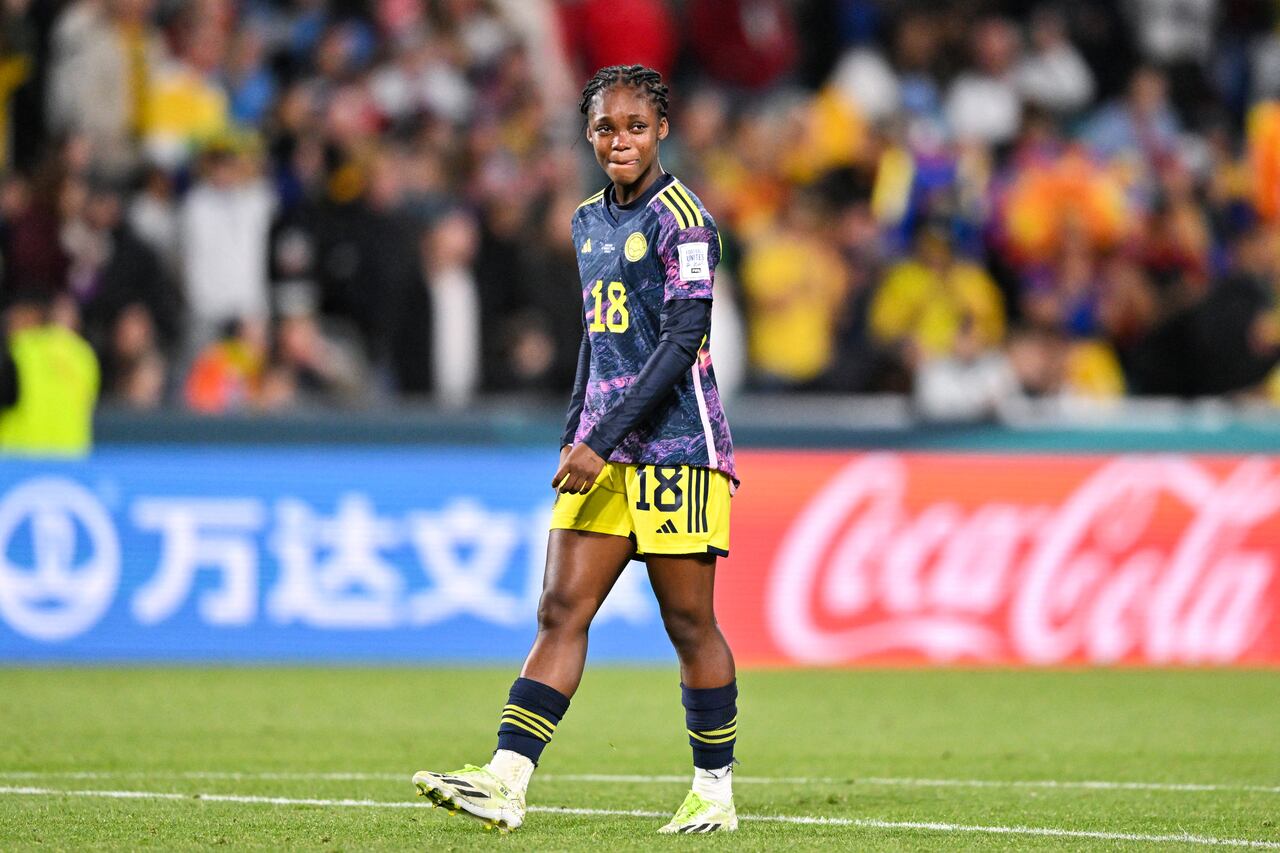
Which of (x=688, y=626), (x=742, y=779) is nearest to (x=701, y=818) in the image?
(x=688, y=626)

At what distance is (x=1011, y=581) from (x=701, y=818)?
21.3 ft

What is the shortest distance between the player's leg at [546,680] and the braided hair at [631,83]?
128 centimetres

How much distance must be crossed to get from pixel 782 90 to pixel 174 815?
11.8 m

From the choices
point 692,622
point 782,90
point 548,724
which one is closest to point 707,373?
point 692,622

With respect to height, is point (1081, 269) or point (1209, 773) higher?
point (1081, 269)

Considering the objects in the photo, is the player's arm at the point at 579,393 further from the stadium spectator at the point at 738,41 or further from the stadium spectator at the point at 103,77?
the stadium spectator at the point at 738,41

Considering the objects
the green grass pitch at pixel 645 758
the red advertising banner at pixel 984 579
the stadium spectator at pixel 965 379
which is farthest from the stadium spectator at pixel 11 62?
the stadium spectator at pixel 965 379

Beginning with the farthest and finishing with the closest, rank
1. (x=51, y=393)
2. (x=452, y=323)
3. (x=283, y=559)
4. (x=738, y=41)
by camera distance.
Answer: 1. (x=738, y=41)
2. (x=452, y=323)
3. (x=51, y=393)
4. (x=283, y=559)

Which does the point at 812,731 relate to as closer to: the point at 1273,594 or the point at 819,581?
the point at 819,581

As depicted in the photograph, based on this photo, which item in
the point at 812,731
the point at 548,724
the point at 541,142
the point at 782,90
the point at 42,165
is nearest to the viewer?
the point at 548,724

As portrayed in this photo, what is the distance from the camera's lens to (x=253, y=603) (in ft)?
39.2

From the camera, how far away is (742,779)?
298 inches

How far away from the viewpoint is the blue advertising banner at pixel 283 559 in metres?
11.8

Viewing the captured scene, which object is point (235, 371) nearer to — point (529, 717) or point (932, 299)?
point (932, 299)
